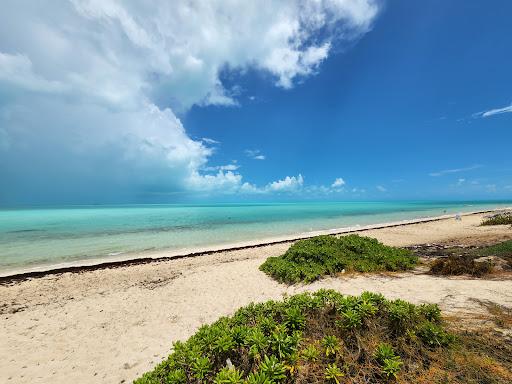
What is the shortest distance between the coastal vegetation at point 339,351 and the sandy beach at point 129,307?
2.40 meters

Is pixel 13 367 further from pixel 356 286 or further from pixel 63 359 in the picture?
pixel 356 286

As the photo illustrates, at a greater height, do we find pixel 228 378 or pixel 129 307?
pixel 228 378

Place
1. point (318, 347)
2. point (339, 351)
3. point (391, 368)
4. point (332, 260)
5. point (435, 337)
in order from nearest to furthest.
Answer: point (391, 368)
point (339, 351)
point (318, 347)
point (435, 337)
point (332, 260)

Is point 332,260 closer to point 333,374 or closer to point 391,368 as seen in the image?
point 391,368

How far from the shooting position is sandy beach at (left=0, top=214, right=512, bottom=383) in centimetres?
643

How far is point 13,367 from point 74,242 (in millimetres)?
23493

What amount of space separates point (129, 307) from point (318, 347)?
8504 millimetres

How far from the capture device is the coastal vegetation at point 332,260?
11.3 metres

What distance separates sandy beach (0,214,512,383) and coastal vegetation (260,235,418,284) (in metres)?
0.61

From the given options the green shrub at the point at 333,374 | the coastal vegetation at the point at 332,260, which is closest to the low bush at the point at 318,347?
the green shrub at the point at 333,374

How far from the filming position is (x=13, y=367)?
6.44 m

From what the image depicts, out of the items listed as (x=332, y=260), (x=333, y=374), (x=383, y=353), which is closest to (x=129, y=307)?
(x=333, y=374)

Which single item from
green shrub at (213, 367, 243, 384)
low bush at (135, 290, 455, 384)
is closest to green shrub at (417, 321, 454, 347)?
low bush at (135, 290, 455, 384)

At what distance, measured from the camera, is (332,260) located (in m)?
11.9
